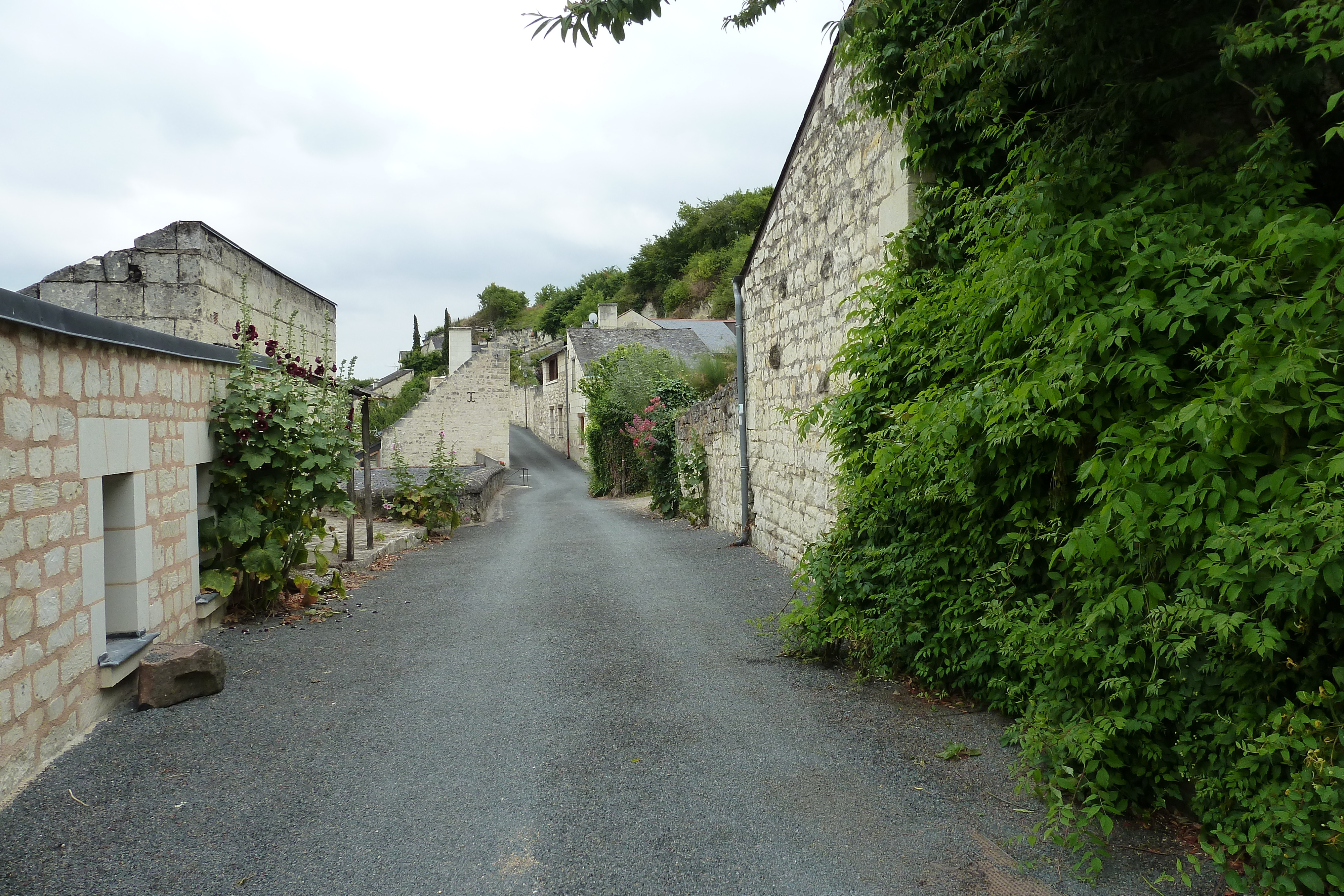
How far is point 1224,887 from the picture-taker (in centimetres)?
253

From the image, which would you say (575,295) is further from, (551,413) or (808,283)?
(808,283)

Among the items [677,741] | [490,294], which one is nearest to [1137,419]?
[677,741]

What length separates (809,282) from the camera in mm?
7961

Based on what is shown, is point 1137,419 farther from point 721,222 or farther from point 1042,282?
point 721,222

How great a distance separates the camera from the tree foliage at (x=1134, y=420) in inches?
92.7

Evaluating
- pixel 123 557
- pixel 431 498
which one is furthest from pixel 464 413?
pixel 123 557

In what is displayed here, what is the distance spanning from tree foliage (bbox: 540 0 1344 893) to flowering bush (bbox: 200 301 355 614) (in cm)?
428

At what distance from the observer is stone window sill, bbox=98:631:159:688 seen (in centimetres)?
416

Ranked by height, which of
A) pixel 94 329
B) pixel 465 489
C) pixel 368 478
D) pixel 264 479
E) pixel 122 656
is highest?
pixel 94 329

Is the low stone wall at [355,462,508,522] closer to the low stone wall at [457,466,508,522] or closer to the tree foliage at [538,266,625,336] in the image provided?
the low stone wall at [457,466,508,522]

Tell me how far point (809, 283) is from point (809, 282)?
14 millimetres

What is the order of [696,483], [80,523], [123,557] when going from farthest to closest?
[696,483], [123,557], [80,523]

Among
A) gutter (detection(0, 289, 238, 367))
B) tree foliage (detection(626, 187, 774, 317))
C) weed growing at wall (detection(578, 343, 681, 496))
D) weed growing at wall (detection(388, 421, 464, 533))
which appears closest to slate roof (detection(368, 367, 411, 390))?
tree foliage (detection(626, 187, 774, 317))

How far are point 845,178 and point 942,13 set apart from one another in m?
2.24
